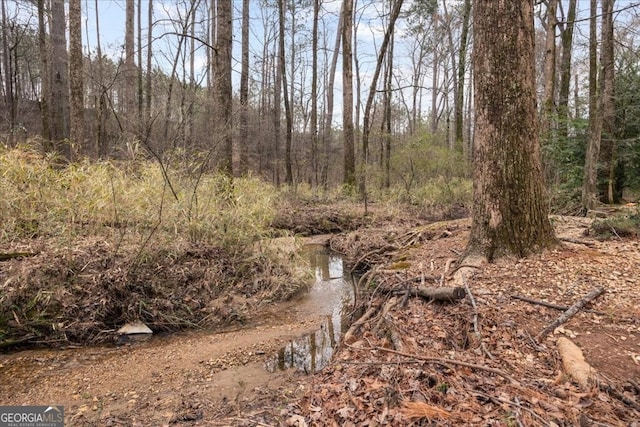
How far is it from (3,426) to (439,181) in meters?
10.4

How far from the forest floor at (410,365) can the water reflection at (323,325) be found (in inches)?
5.5

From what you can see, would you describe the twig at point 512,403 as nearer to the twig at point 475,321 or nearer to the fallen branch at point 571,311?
the twig at point 475,321

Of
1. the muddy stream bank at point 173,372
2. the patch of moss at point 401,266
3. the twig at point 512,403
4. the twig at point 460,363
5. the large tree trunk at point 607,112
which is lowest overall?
the muddy stream bank at point 173,372

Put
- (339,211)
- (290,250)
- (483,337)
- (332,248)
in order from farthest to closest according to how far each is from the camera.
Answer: (339,211) → (332,248) → (290,250) → (483,337)

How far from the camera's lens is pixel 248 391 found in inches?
105

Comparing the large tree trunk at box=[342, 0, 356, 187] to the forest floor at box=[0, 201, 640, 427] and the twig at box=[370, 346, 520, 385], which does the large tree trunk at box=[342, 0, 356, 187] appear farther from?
the twig at box=[370, 346, 520, 385]

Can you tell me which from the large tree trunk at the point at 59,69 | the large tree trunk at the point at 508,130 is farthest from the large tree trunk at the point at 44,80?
the large tree trunk at the point at 508,130

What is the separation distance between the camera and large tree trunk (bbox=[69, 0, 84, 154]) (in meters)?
6.91

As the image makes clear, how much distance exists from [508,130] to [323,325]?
2588mm

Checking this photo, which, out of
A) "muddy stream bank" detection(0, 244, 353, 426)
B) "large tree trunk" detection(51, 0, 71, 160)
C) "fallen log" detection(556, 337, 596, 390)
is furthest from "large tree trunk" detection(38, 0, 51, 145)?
"fallen log" detection(556, 337, 596, 390)

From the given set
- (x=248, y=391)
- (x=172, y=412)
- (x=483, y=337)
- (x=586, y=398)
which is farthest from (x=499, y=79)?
(x=172, y=412)

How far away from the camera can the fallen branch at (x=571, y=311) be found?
2.33m

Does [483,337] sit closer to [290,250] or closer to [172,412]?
[172,412]

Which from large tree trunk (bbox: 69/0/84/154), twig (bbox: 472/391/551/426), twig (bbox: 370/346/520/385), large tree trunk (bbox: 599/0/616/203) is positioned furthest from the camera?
large tree trunk (bbox: 69/0/84/154)
